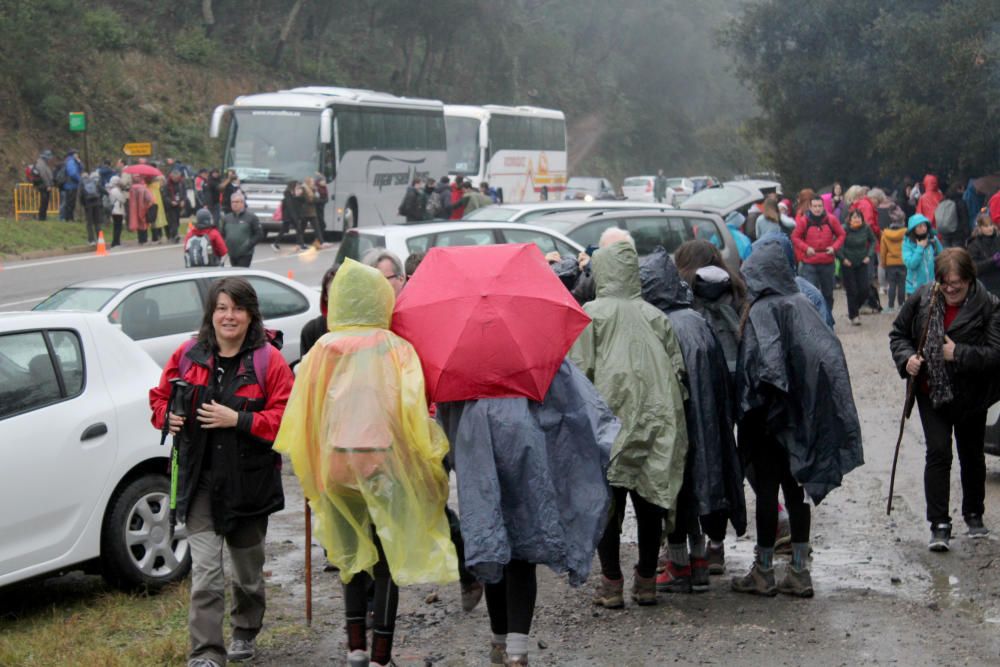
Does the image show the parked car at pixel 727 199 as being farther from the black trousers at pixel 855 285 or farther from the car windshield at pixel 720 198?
the black trousers at pixel 855 285

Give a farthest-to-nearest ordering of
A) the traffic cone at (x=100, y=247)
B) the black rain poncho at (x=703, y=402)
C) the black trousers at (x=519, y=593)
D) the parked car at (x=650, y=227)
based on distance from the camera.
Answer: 1. the traffic cone at (x=100, y=247)
2. the parked car at (x=650, y=227)
3. the black rain poncho at (x=703, y=402)
4. the black trousers at (x=519, y=593)

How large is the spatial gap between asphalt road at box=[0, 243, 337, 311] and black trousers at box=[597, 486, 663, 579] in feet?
51.4

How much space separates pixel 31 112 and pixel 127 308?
109 feet

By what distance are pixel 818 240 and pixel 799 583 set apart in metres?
10.3

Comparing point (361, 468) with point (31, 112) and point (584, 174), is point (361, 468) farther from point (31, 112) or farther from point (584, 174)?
point (584, 174)

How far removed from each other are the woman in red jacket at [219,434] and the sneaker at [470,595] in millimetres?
1165

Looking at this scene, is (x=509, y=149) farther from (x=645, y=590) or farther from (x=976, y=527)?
(x=645, y=590)

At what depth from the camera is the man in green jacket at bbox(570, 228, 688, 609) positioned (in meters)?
6.22

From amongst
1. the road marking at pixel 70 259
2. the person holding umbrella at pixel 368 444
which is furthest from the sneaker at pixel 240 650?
the road marking at pixel 70 259

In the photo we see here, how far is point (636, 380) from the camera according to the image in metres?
6.22

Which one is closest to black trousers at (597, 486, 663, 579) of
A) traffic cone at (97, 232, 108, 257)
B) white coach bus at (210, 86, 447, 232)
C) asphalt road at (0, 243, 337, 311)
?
asphalt road at (0, 243, 337, 311)

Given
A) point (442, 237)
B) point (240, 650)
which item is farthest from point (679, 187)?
point (240, 650)

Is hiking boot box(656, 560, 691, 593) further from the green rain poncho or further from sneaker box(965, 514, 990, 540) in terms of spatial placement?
sneaker box(965, 514, 990, 540)

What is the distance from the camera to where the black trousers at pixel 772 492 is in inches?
261
